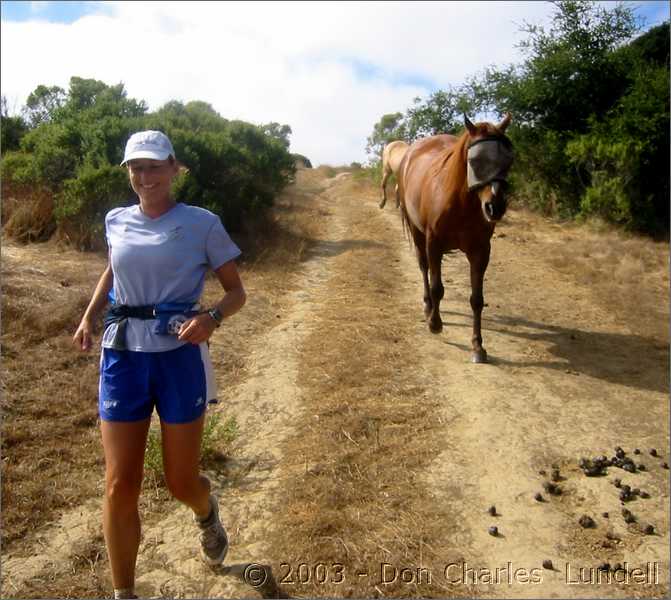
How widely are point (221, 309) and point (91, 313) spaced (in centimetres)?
63

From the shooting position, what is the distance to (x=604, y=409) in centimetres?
453

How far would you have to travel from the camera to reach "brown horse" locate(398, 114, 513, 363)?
4.72 meters

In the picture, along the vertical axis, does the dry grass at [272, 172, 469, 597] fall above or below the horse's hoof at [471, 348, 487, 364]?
below

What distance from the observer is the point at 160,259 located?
7.85 feet

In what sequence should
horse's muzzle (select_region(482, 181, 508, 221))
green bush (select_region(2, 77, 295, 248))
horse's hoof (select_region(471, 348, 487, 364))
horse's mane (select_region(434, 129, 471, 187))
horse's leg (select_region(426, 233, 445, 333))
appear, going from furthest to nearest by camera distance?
green bush (select_region(2, 77, 295, 248)) → horse's leg (select_region(426, 233, 445, 333)) → horse's hoof (select_region(471, 348, 487, 364)) → horse's mane (select_region(434, 129, 471, 187)) → horse's muzzle (select_region(482, 181, 508, 221))

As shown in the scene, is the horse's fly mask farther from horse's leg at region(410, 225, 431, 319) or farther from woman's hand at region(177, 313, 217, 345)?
woman's hand at region(177, 313, 217, 345)

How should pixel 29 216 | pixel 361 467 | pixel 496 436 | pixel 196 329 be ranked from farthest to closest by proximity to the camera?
pixel 29 216, pixel 496 436, pixel 361 467, pixel 196 329

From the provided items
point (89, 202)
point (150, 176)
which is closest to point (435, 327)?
point (150, 176)

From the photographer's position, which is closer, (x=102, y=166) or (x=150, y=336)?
(x=150, y=336)

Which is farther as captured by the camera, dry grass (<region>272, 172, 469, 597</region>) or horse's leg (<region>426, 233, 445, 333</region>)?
horse's leg (<region>426, 233, 445, 333</region>)

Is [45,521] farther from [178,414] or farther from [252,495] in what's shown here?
[178,414]

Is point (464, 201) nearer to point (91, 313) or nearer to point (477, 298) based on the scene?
point (477, 298)

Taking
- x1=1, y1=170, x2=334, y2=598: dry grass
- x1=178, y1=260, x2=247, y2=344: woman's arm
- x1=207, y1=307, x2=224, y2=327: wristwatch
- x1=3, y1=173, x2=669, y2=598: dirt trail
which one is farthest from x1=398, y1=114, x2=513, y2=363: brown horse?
x1=207, y1=307, x2=224, y2=327: wristwatch

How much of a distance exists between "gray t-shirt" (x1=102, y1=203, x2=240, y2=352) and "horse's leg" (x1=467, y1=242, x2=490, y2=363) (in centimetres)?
344
